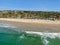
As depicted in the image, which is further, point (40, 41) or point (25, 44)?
point (40, 41)

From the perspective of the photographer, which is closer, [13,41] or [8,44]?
[8,44]

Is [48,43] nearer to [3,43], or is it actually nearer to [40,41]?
[40,41]

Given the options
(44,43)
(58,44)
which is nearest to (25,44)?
(44,43)

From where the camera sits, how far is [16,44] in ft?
40.1

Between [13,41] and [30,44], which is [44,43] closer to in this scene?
[30,44]

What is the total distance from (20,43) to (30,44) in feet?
2.01

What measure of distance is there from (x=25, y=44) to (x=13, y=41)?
36.8 inches

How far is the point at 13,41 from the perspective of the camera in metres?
12.9

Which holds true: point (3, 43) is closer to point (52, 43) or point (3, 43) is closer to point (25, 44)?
point (25, 44)

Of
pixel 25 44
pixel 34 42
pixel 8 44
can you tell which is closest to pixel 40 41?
pixel 34 42

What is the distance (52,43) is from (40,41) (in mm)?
859

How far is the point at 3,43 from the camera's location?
12.3 meters

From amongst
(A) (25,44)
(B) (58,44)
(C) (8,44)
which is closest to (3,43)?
(C) (8,44)

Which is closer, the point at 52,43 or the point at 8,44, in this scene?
the point at 8,44
